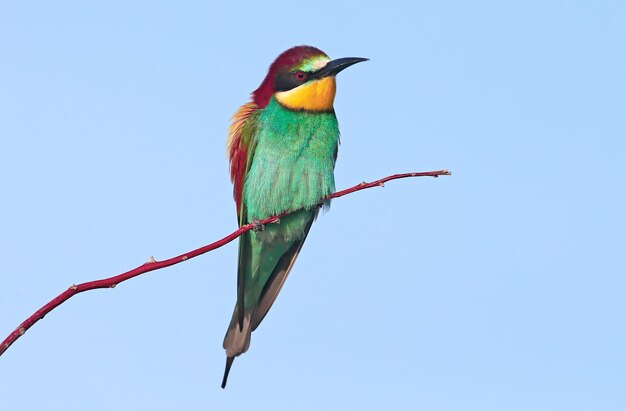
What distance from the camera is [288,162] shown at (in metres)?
4.69

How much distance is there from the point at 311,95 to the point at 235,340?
1316mm

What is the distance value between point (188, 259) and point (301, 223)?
2.76 meters

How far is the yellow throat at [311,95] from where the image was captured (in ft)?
15.5

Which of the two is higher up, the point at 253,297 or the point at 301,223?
the point at 301,223

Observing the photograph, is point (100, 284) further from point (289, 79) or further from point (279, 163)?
point (289, 79)

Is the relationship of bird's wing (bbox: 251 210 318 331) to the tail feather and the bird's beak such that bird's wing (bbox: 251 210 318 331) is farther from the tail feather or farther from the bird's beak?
the bird's beak

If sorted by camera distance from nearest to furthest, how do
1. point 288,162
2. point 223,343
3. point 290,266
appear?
point 223,343
point 288,162
point 290,266

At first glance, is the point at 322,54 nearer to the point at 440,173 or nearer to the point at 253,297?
the point at 253,297

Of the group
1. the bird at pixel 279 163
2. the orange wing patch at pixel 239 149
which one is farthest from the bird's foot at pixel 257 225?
the orange wing patch at pixel 239 149

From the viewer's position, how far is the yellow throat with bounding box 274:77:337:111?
471cm

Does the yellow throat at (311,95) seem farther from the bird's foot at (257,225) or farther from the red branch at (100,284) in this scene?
the red branch at (100,284)

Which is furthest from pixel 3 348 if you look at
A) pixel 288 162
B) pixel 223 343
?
pixel 288 162

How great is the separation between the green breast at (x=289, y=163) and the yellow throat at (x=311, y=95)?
0.11 ft

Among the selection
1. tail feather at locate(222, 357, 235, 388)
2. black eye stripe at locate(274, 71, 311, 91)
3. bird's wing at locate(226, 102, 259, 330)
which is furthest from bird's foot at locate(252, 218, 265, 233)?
black eye stripe at locate(274, 71, 311, 91)
